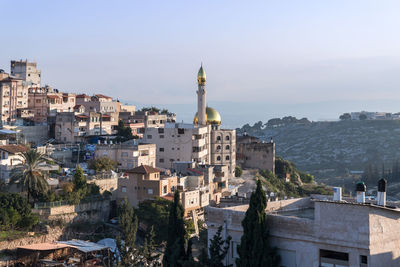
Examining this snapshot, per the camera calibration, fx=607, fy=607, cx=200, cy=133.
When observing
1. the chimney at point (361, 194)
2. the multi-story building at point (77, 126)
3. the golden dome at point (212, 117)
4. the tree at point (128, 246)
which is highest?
the golden dome at point (212, 117)

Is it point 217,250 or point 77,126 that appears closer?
point 217,250

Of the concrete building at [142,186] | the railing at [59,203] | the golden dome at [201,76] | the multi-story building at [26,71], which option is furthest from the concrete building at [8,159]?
the multi-story building at [26,71]

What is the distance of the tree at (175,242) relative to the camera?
21.8 metres

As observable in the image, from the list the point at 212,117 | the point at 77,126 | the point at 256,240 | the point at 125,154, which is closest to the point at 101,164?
the point at 125,154

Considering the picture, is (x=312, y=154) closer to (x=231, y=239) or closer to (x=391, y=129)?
(x=391, y=129)

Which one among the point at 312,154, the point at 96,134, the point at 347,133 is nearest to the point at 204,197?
the point at 96,134

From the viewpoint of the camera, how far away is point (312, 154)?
6107 inches

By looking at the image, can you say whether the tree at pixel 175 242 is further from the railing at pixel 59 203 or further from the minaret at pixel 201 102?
the minaret at pixel 201 102

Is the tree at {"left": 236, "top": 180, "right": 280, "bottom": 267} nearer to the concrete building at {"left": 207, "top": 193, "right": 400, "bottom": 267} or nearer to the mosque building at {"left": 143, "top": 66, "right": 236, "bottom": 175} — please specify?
the concrete building at {"left": 207, "top": 193, "right": 400, "bottom": 267}

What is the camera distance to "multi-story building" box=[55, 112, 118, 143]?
63.7 m

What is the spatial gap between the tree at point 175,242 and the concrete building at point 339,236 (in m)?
3.54

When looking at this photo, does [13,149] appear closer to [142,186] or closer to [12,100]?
[142,186]

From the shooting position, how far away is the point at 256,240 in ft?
64.7

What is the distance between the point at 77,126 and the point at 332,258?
47729mm
